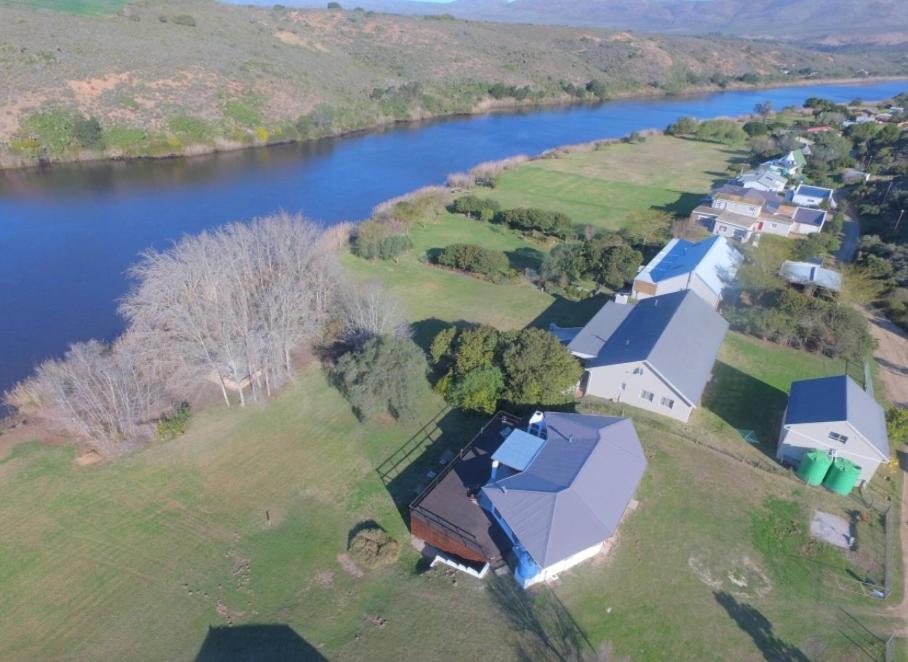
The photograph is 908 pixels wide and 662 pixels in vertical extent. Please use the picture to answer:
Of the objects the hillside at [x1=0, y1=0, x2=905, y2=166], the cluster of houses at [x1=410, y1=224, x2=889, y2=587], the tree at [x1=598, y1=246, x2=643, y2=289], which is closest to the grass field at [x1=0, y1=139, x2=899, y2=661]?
the cluster of houses at [x1=410, y1=224, x2=889, y2=587]

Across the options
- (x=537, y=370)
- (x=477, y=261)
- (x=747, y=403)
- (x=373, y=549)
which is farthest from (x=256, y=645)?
(x=477, y=261)

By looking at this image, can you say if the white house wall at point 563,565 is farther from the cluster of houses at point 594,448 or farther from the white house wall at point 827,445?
the white house wall at point 827,445

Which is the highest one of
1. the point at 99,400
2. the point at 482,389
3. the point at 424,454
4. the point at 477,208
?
the point at 99,400

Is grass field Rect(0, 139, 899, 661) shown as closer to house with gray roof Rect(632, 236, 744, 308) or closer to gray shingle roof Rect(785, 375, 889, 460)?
gray shingle roof Rect(785, 375, 889, 460)

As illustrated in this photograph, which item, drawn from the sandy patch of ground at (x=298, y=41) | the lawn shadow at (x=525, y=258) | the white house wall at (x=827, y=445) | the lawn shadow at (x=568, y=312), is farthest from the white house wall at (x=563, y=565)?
the sandy patch of ground at (x=298, y=41)

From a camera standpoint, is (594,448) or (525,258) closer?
(594,448)

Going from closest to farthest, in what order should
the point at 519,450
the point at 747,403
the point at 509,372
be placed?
the point at 519,450 < the point at 509,372 < the point at 747,403

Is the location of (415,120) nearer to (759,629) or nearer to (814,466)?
(814,466)
